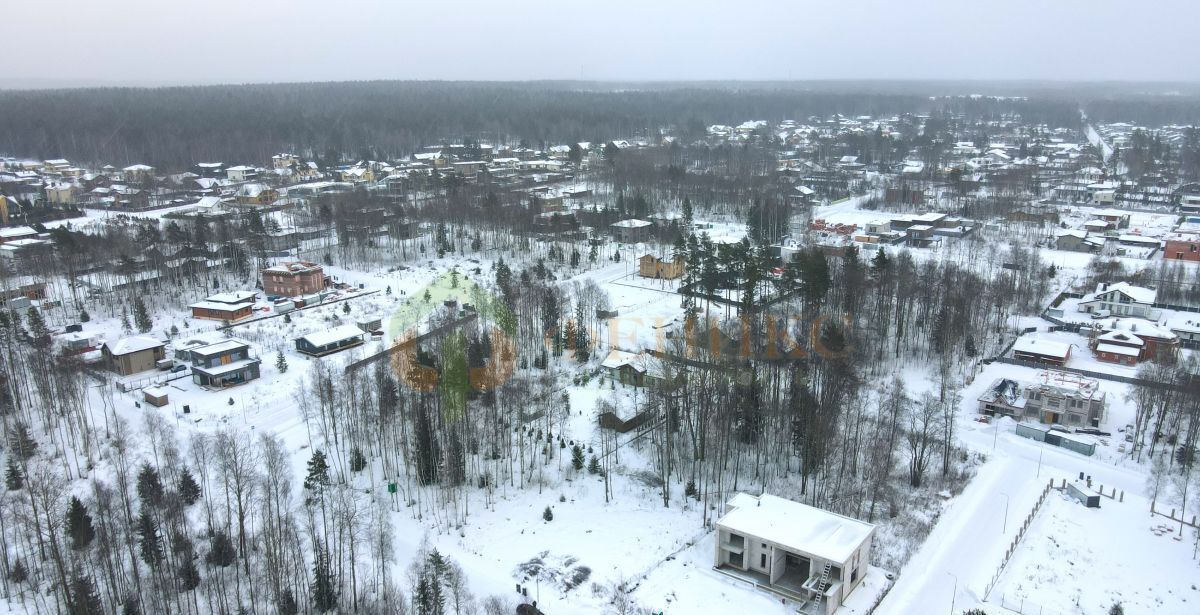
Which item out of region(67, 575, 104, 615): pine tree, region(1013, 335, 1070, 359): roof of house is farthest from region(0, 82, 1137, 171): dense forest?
region(67, 575, 104, 615): pine tree

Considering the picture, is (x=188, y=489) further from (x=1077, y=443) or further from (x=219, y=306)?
(x=1077, y=443)

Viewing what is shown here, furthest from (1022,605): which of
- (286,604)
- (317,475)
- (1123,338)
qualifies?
(1123,338)

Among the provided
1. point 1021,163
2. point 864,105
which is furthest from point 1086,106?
point 1021,163

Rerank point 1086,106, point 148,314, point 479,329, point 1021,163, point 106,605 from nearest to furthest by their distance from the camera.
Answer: point 106,605
point 479,329
point 148,314
point 1021,163
point 1086,106

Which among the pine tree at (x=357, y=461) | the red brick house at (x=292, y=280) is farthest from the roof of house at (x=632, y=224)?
the pine tree at (x=357, y=461)

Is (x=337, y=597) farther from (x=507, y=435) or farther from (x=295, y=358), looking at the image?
A: (x=295, y=358)
